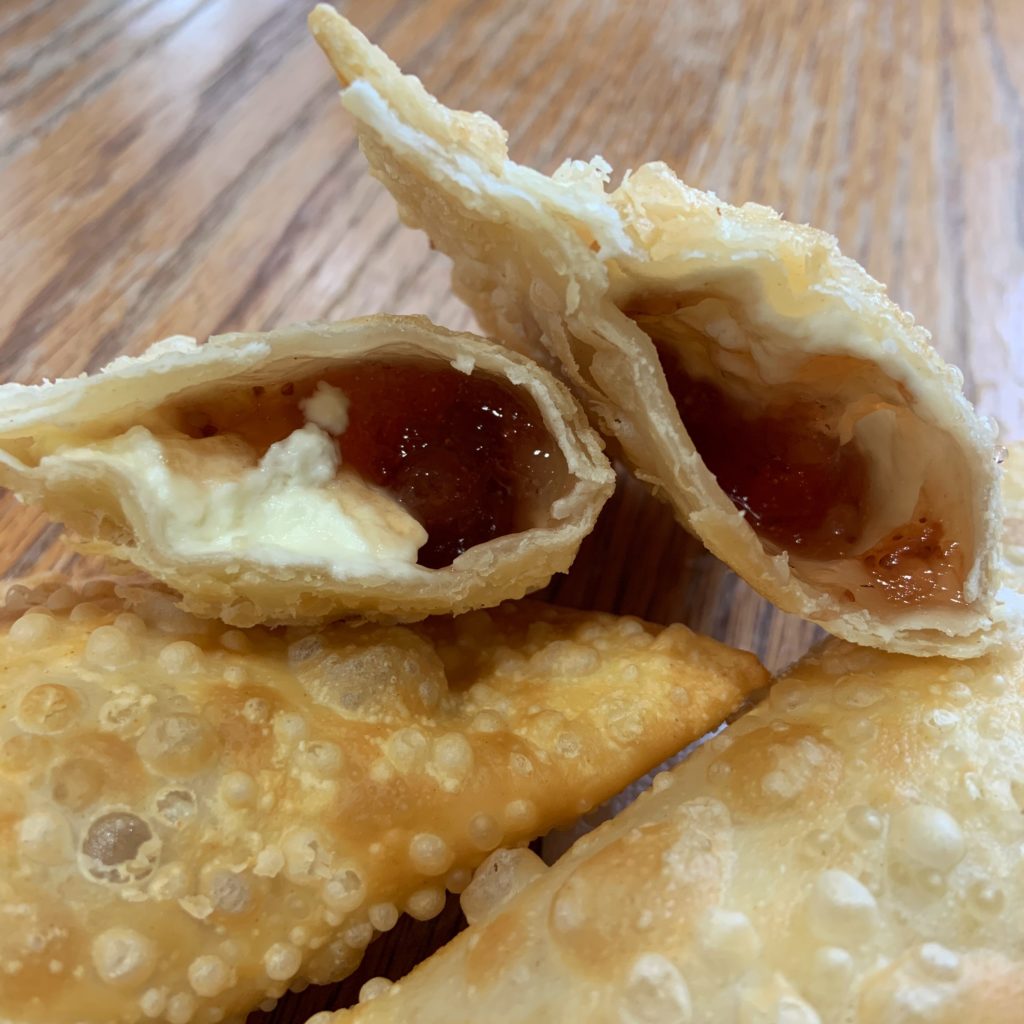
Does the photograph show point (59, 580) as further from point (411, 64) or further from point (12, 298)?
point (411, 64)

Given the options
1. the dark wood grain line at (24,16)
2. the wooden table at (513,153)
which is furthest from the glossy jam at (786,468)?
Result: the dark wood grain line at (24,16)

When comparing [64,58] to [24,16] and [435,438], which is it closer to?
[24,16]

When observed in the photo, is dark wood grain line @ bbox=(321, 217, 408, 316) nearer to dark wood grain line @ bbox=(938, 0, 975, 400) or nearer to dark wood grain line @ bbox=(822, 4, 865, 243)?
dark wood grain line @ bbox=(822, 4, 865, 243)

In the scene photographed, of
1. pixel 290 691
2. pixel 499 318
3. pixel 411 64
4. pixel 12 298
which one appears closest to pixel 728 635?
pixel 499 318

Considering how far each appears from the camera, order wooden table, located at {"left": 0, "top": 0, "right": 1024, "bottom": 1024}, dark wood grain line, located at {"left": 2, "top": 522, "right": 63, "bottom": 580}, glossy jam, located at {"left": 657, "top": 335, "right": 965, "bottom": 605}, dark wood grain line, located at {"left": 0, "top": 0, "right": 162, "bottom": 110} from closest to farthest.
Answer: glossy jam, located at {"left": 657, "top": 335, "right": 965, "bottom": 605} → dark wood grain line, located at {"left": 2, "top": 522, "right": 63, "bottom": 580} → wooden table, located at {"left": 0, "top": 0, "right": 1024, "bottom": 1024} → dark wood grain line, located at {"left": 0, "top": 0, "right": 162, "bottom": 110}

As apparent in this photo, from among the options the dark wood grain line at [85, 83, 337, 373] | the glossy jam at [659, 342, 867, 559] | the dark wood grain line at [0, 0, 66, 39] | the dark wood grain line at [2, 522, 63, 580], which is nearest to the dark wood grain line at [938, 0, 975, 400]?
the glossy jam at [659, 342, 867, 559]

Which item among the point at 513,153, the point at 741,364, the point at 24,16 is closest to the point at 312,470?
the point at 741,364
